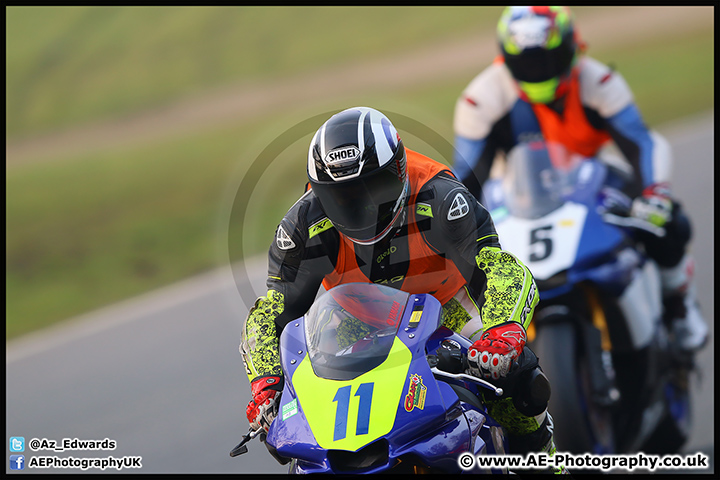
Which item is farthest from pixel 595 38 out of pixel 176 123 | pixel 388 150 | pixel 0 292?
pixel 388 150

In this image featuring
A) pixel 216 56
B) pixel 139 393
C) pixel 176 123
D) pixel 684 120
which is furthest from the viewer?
pixel 216 56

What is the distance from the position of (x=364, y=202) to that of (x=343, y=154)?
0.21m

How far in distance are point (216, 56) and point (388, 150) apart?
20.7 m

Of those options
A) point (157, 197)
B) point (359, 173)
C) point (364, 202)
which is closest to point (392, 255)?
point (364, 202)

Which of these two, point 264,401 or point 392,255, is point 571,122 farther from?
point 264,401

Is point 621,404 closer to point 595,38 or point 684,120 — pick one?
point 684,120

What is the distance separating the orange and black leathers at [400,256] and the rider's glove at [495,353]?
359 mm

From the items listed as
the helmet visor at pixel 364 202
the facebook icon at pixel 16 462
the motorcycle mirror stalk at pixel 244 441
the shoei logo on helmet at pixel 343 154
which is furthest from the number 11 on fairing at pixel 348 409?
the facebook icon at pixel 16 462

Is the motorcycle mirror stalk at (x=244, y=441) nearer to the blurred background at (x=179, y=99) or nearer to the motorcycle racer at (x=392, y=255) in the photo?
the motorcycle racer at (x=392, y=255)

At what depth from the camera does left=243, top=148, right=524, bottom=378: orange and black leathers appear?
349 centimetres

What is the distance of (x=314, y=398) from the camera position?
281cm

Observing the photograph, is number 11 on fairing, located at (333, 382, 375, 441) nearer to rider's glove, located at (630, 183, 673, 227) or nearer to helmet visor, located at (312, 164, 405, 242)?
helmet visor, located at (312, 164, 405, 242)

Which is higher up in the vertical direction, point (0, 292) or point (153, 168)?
point (153, 168)

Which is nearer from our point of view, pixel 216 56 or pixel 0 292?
pixel 0 292
